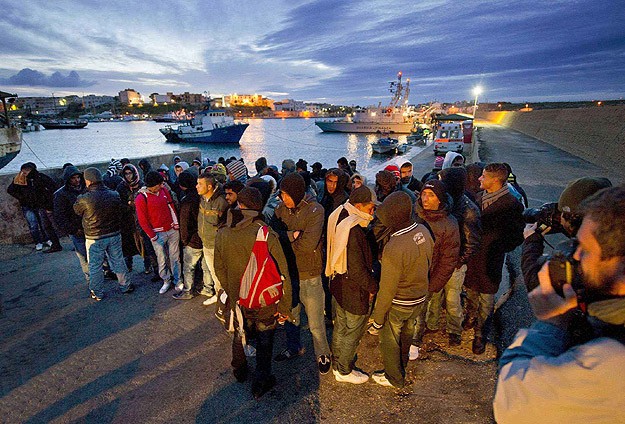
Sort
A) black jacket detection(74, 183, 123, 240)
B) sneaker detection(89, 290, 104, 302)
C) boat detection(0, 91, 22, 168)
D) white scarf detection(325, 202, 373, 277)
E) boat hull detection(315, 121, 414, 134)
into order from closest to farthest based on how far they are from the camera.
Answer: white scarf detection(325, 202, 373, 277) < black jacket detection(74, 183, 123, 240) < sneaker detection(89, 290, 104, 302) < boat detection(0, 91, 22, 168) < boat hull detection(315, 121, 414, 134)

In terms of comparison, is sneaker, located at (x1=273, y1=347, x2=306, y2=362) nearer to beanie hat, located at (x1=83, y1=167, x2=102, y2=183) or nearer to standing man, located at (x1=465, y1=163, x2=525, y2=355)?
standing man, located at (x1=465, y1=163, x2=525, y2=355)

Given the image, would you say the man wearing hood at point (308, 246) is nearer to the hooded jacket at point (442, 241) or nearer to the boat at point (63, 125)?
the hooded jacket at point (442, 241)

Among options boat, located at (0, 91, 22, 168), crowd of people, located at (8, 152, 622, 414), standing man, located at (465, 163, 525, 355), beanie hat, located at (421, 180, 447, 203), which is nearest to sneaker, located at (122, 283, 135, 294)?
crowd of people, located at (8, 152, 622, 414)

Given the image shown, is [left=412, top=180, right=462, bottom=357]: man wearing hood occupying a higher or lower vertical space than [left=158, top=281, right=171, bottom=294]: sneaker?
higher

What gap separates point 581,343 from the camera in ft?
3.28

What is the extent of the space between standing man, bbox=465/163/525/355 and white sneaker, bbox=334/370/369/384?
1270mm

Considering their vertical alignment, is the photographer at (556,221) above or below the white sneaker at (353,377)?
above

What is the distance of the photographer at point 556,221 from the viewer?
70.0 inches

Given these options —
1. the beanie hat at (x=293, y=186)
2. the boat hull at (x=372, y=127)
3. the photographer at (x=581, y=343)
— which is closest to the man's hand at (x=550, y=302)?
the photographer at (x=581, y=343)

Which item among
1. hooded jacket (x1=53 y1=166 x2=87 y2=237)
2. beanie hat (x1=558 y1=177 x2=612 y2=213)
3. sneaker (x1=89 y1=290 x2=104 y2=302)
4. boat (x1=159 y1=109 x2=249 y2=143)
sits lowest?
sneaker (x1=89 y1=290 x2=104 y2=302)

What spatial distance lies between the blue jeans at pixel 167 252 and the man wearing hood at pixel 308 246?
2267 mm

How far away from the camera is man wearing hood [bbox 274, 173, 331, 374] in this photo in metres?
3.03

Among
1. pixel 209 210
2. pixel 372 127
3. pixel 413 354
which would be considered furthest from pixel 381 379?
pixel 372 127

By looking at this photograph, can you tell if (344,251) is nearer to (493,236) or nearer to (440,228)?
(440,228)
